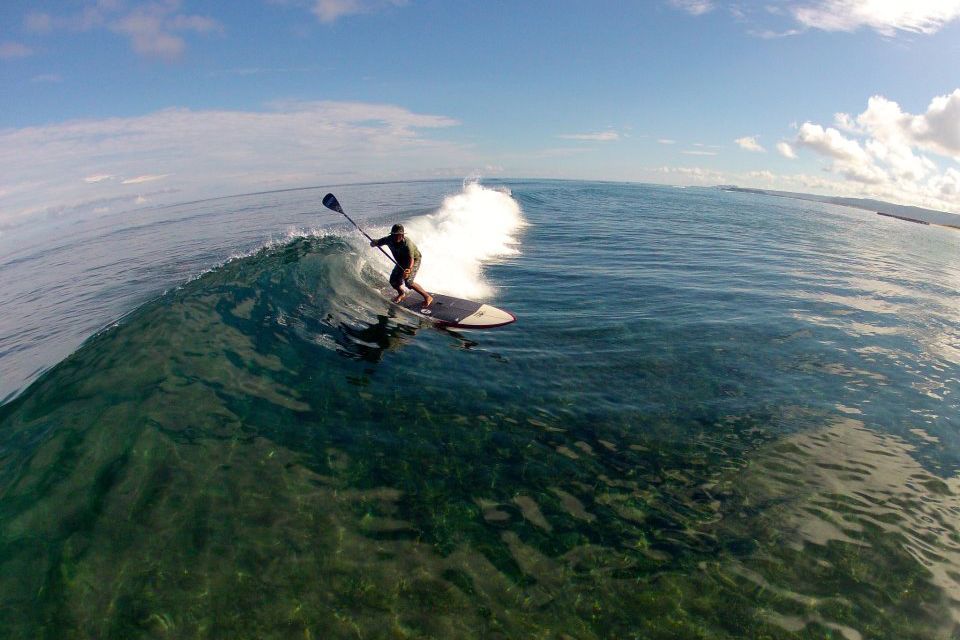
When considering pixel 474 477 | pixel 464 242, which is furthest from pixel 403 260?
pixel 464 242

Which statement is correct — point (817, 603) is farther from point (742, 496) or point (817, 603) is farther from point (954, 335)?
point (954, 335)

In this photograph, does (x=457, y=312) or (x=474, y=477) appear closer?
(x=474, y=477)

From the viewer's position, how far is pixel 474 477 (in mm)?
7668

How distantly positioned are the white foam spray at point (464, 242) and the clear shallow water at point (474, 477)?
5.68m

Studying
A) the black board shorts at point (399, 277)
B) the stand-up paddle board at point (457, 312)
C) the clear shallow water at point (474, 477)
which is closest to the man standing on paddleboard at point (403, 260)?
the black board shorts at point (399, 277)

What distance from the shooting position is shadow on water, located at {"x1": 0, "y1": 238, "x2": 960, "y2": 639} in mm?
5543

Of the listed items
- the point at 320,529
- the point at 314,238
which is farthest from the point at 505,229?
the point at 320,529

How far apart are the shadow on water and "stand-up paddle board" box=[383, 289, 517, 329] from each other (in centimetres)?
398

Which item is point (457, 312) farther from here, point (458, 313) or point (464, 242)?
point (464, 242)

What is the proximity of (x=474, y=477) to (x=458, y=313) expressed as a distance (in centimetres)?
811

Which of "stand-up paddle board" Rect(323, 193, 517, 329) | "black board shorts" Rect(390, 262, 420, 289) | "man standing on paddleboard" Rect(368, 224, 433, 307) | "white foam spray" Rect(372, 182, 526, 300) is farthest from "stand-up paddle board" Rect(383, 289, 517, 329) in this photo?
"white foam spray" Rect(372, 182, 526, 300)

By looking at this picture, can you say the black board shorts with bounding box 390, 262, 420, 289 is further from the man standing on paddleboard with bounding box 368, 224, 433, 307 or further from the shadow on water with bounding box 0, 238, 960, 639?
the shadow on water with bounding box 0, 238, 960, 639

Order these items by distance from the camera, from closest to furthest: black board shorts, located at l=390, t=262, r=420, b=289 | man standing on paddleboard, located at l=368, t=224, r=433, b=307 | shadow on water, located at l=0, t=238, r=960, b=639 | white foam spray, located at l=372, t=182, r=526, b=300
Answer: shadow on water, located at l=0, t=238, r=960, b=639, man standing on paddleboard, located at l=368, t=224, r=433, b=307, black board shorts, located at l=390, t=262, r=420, b=289, white foam spray, located at l=372, t=182, r=526, b=300

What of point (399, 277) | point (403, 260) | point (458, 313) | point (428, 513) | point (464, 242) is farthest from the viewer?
point (464, 242)
